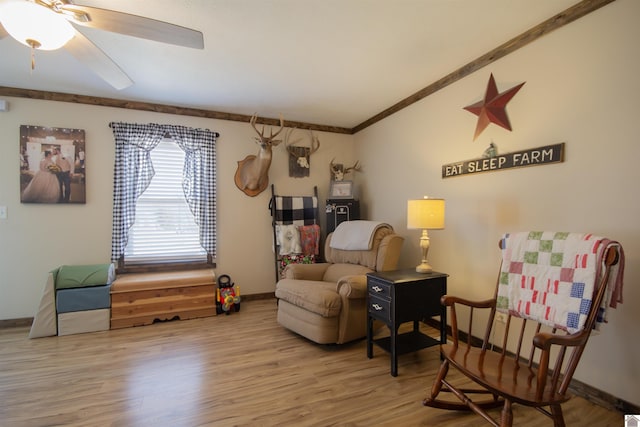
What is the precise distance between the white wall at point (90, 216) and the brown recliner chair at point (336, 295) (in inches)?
41.8

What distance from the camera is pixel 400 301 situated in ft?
7.23

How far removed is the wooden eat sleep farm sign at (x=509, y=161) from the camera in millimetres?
2031

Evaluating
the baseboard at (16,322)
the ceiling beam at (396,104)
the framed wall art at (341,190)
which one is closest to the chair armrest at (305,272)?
the framed wall art at (341,190)

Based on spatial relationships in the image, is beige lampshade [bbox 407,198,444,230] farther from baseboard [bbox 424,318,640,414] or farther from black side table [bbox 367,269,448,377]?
baseboard [bbox 424,318,640,414]

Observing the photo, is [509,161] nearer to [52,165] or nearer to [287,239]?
[287,239]

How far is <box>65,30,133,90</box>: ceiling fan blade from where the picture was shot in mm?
1742

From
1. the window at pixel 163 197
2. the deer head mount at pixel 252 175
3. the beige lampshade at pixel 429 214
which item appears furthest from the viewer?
the deer head mount at pixel 252 175

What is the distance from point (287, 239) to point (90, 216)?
2.29 meters

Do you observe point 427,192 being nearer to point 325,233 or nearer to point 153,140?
point 325,233

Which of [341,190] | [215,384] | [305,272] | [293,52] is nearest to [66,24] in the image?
[293,52]

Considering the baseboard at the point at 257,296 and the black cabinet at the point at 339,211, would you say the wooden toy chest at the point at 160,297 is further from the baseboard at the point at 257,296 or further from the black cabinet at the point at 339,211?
the black cabinet at the point at 339,211

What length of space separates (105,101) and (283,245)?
8.77 feet

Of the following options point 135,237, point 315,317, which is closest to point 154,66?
point 135,237

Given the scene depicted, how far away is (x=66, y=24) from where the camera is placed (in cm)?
145
